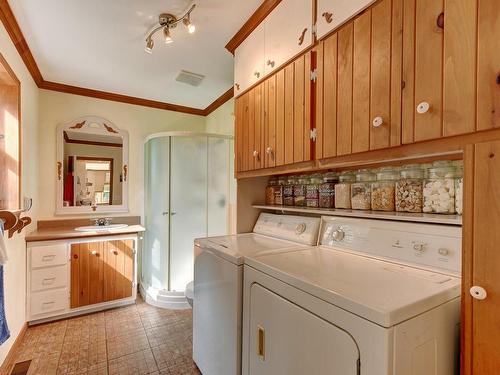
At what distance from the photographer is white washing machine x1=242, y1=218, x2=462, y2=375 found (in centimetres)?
73

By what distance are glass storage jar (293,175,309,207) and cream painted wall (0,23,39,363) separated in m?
2.03

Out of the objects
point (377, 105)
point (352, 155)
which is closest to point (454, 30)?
point (377, 105)

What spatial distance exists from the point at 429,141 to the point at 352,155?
0.31 metres

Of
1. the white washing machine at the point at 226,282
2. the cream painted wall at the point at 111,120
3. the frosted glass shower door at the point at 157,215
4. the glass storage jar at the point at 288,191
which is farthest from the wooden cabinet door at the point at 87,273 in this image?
the glass storage jar at the point at 288,191

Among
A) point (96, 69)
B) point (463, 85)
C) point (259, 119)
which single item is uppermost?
point (96, 69)

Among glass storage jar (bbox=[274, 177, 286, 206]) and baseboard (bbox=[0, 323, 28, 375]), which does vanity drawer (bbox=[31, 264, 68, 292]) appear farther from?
glass storage jar (bbox=[274, 177, 286, 206])

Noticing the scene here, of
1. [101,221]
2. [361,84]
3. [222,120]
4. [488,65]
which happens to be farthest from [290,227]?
[101,221]

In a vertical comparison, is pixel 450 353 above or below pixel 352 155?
below

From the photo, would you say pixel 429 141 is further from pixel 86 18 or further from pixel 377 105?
pixel 86 18

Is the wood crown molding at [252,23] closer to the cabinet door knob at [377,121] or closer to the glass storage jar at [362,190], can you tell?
the cabinet door knob at [377,121]

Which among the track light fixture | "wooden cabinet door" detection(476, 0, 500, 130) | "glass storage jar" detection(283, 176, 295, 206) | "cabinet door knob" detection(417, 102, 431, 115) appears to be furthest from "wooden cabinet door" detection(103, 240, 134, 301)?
"wooden cabinet door" detection(476, 0, 500, 130)

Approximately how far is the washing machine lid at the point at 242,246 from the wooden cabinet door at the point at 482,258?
2.60ft

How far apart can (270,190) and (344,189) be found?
0.71 meters

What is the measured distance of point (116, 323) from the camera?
247 centimetres
